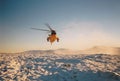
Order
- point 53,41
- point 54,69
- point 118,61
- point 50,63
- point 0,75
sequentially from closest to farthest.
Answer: point 53,41
point 0,75
point 54,69
point 50,63
point 118,61

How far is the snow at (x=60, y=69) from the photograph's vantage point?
5250 centimetres

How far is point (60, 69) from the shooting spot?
58438mm

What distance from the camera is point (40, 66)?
61000 millimetres

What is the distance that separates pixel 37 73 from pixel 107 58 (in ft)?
90.8

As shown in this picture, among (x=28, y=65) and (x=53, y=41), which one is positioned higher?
(x=53, y=41)

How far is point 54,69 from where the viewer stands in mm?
58500

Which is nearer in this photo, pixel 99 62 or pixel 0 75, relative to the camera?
pixel 0 75

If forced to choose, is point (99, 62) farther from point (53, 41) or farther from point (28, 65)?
point (53, 41)

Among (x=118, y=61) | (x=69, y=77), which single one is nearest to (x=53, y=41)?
(x=69, y=77)

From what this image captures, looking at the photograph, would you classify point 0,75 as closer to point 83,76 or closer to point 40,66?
point 40,66

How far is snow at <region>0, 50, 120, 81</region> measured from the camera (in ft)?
172

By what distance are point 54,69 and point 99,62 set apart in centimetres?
1599

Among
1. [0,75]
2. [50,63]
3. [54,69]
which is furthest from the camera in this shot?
[50,63]

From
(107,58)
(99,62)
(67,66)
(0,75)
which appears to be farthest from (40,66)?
(107,58)
